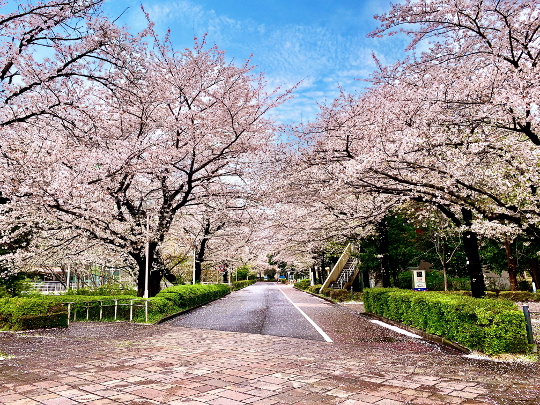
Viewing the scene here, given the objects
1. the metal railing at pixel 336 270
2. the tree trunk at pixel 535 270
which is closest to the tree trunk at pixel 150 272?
the metal railing at pixel 336 270

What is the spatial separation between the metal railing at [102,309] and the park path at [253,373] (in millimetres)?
5085

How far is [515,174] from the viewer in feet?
32.0

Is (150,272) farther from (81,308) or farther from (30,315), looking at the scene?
(30,315)

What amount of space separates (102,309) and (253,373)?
11.7 metres

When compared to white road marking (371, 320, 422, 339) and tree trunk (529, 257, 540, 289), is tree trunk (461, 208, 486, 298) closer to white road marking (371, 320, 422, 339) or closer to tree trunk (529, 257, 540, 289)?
white road marking (371, 320, 422, 339)

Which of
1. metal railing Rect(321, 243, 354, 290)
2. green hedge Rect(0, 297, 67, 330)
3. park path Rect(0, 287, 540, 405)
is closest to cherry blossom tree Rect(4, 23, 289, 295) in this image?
green hedge Rect(0, 297, 67, 330)

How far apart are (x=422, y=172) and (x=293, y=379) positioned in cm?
611

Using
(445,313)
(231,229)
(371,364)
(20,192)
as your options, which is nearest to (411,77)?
(445,313)

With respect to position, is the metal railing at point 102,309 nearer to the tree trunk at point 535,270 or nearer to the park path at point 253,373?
the park path at point 253,373

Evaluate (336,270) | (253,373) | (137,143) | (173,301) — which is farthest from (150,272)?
(336,270)

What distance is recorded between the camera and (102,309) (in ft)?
51.6

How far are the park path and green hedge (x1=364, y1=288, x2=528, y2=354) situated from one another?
55 centimetres

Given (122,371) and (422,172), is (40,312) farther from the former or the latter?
(422,172)

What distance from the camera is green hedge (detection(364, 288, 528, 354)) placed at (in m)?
7.48
